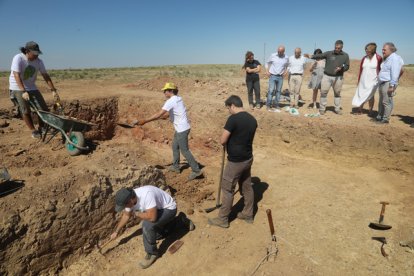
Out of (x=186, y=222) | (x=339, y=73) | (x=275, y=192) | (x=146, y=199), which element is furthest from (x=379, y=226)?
(x=339, y=73)

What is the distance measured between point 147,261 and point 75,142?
3038 mm

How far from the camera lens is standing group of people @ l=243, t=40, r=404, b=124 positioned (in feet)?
21.3

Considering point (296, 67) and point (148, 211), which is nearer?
point (148, 211)

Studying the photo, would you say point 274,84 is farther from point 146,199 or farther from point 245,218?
point 146,199

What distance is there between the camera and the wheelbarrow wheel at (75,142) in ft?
18.0

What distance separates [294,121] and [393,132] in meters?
2.21

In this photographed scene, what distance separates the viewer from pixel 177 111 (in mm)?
5250

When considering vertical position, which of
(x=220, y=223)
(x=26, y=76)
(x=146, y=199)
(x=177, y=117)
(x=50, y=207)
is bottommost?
(x=220, y=223)

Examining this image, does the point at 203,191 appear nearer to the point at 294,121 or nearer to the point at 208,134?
the point at 208,134

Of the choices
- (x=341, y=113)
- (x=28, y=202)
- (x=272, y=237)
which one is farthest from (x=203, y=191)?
(x=341, y=113)

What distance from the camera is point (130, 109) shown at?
31.4 ft

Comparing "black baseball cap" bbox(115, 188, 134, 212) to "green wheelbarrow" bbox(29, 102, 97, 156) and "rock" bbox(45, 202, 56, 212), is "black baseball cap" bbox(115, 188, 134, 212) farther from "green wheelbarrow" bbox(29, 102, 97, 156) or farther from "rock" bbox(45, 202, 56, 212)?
"green wheelbarrow" bbox(29, 102, 97, 156)

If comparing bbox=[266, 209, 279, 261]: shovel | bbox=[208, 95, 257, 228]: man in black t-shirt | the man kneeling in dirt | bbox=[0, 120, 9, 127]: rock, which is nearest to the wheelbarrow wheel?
the man kneeling in dirt

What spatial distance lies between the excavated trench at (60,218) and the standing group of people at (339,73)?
5303 millimetres
